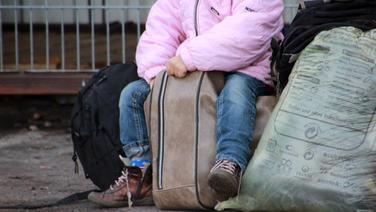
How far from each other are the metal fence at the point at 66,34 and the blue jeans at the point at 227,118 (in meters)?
2.77

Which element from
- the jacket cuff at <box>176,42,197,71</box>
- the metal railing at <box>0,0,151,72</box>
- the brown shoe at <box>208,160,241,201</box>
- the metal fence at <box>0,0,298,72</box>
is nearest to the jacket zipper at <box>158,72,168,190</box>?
the jacket cuff at <box>176,42,197,71</box>

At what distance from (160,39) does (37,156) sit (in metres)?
2.27

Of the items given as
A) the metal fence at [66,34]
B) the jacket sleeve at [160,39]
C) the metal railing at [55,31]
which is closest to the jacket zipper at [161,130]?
the jacket sleeve at [160,39]

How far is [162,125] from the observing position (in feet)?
16.4

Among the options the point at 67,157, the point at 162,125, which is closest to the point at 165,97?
the point at 162,125

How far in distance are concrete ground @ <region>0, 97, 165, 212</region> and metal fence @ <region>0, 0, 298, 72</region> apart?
43 cm

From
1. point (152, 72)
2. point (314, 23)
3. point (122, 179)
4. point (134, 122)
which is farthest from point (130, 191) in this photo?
point (314, 23)

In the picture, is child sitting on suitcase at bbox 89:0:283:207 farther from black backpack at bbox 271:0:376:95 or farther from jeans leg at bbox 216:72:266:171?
black backpack at bbox 271:0:376:95

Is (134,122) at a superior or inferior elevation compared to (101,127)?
superior

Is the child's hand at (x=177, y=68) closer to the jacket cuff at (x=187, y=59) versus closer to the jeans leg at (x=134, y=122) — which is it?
the jacket cuff at (x=187, y=59)

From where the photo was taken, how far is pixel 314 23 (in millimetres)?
4879

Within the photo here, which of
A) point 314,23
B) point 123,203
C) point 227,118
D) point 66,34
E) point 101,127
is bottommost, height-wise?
point 66,34

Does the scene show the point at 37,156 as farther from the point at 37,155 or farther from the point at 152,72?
the point at 152,72

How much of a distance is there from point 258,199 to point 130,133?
0.91m
